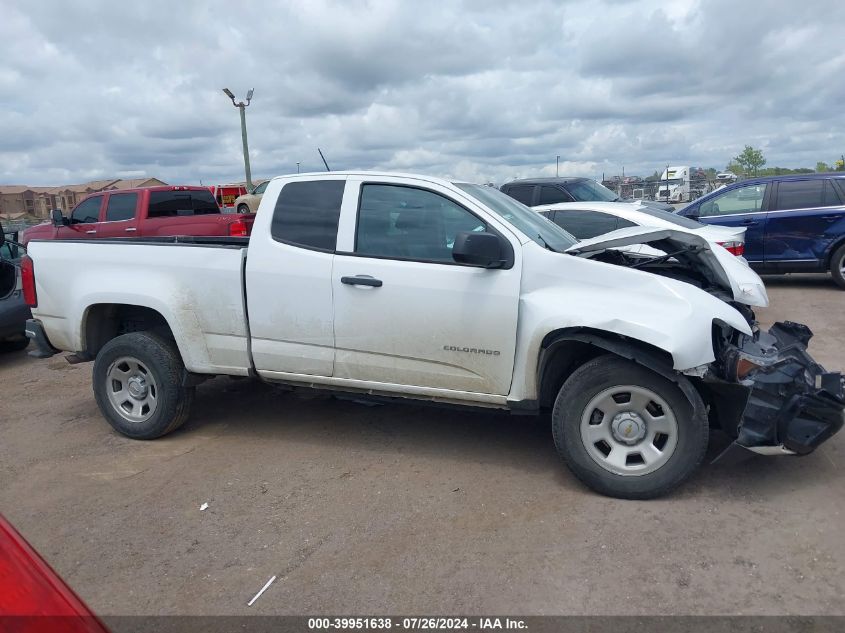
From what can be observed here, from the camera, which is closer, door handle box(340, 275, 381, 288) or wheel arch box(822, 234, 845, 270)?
door handle box(340, 275, 381, 288)

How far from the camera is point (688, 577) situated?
3.07m

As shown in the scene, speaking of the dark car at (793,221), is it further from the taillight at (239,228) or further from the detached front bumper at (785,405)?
the taillight at (239,228)

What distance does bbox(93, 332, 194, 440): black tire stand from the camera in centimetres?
489

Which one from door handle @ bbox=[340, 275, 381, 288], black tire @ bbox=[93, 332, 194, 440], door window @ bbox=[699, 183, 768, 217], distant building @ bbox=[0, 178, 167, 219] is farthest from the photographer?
distant building @ bbox=[0, 178, 167, 219]

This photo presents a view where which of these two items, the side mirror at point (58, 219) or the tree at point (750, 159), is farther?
the tree at point (750, 159)

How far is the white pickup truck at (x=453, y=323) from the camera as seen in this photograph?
145 inches

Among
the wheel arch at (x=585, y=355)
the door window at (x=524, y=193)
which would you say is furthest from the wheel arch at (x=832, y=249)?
the wheel arch at (x=585, y=355)

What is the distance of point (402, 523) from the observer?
12.1 feet

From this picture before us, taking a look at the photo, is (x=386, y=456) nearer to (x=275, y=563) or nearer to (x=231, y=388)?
(x=275, y=563)

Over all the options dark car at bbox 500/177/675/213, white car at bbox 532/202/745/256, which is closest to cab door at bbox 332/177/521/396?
white car at bbox 532/202/745/256

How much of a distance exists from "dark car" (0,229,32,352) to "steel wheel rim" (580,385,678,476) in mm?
6888

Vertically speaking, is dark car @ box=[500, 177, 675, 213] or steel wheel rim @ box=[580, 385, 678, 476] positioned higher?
dark car @ box=[500, 177, 675, 213]

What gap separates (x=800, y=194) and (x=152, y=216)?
36.6ft

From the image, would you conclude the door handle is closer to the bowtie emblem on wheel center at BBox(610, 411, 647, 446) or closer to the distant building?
the bowtie emblem on wheel center at BBox(610, 411, 647, 446)
